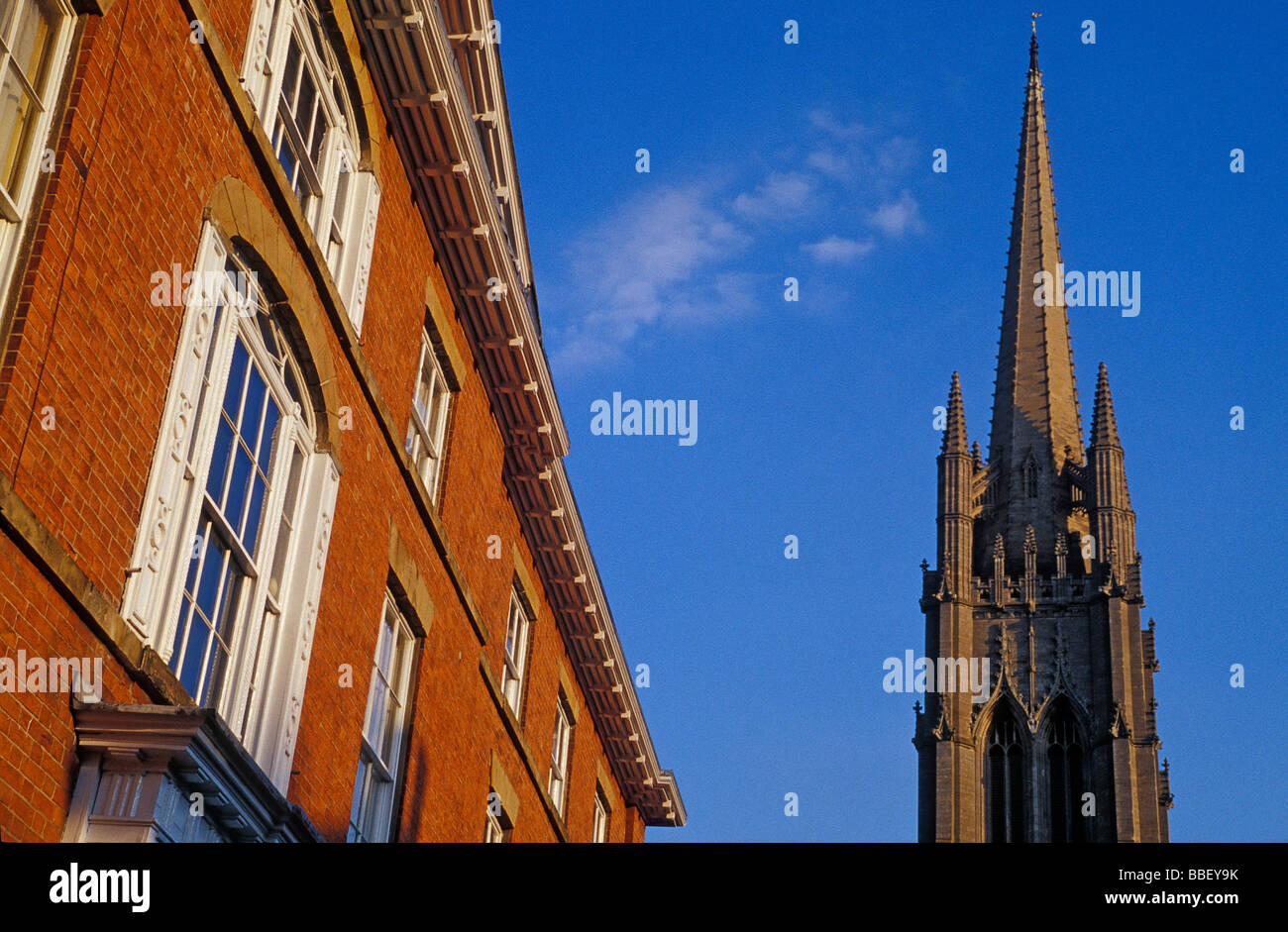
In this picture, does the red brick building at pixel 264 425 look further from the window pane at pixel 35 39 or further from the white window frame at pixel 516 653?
the white window frame at pixel 516 653

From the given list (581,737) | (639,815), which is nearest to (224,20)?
(581,737)

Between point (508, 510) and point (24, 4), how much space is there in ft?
38.1

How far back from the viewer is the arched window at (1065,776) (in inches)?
2687

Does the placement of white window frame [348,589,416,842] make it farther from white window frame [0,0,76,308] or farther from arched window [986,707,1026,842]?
arched window [986,707,1026,842]

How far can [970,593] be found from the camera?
73.5 m

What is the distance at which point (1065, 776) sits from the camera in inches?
2726

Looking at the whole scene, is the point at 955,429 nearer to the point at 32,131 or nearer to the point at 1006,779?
the point at 1006,779

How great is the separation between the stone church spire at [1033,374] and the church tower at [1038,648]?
4.7 inches

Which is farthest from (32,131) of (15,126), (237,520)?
(237,520)

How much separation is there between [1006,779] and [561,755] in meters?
50.2

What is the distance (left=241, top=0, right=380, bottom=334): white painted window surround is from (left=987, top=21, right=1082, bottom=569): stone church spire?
65.0 meters

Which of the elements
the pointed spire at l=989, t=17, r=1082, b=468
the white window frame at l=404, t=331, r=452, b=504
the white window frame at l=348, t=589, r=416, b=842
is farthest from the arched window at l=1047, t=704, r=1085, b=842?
the white window frame at l=348, t=589, r=416, b=842

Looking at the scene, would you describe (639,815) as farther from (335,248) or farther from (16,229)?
(16,229)

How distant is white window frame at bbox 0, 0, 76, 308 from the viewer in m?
7.96
